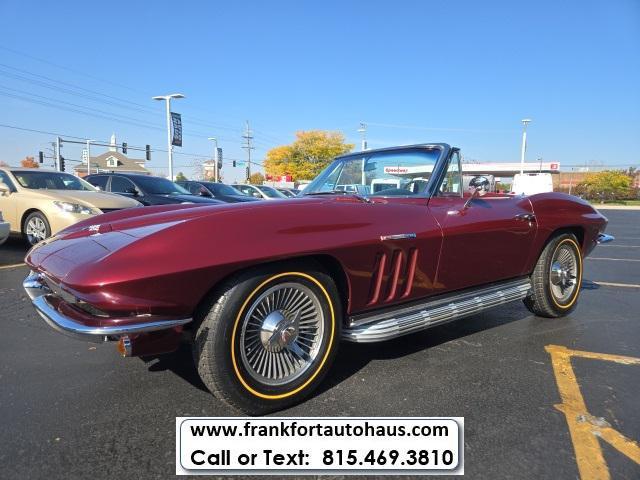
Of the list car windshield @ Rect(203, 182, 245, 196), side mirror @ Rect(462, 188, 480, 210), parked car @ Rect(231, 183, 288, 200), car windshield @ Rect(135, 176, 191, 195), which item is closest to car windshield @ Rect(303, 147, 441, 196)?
side mirror @ Rect(462, 188, 480, 210)

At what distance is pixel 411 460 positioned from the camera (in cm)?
194

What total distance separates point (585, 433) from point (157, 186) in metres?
9.03

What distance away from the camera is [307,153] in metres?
60.6

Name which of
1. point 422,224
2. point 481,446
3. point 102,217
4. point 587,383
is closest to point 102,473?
point 481,446

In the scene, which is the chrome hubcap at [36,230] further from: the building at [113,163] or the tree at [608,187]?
the building at [113,163]

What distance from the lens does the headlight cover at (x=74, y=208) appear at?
7.05 m

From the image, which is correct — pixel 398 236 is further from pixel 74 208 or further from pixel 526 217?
pixel 74 208

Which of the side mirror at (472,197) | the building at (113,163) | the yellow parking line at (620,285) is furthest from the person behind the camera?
the building at (113,163)

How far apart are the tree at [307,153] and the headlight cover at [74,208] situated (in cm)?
5300

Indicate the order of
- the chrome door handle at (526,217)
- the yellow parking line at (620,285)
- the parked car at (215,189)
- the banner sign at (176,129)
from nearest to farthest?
1. the chrome door handle at (526,217)
2. the yellow parking line at (620,285)
3. the parked car at (215,189)
4. the banner sign at (176,129)

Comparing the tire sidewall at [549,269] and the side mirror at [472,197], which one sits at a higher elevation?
the side mirror at [472,197]

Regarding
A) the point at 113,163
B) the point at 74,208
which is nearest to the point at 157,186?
the point at 74,208

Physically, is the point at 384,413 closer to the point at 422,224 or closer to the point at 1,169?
the point at 422,224

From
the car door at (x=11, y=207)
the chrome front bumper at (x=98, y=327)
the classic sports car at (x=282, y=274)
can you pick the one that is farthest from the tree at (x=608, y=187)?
the chrome front bumper at (x=98, y=327)
